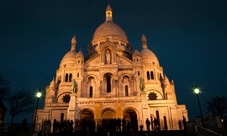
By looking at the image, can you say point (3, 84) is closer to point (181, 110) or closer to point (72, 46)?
point (72, 46)

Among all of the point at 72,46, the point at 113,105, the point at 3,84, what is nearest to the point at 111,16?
the point at 72,46

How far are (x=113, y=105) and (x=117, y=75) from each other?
21.7 feet

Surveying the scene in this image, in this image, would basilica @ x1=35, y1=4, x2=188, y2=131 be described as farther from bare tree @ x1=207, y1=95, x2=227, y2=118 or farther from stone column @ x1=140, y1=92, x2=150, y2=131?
bare tree @ x1=207, y1=95, x2=227, y2=118

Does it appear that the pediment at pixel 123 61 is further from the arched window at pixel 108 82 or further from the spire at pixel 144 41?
the spire at pixel 144 41

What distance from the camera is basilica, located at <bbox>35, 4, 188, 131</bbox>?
32.3 metres

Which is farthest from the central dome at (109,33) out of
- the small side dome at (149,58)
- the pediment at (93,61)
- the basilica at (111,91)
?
the pediment at (93,61)

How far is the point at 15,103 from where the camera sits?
34219 mm

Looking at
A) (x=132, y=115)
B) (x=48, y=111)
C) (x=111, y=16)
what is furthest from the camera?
(x=111, y=16)

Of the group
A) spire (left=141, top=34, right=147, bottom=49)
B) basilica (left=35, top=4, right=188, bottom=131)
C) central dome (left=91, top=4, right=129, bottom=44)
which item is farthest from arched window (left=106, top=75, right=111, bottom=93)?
spire (left=141, top=34, right=147, bottom=49)

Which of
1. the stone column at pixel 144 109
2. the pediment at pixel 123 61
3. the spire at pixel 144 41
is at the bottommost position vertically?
the stone column at pixel 144 109

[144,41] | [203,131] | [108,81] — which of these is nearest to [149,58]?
[144,41]

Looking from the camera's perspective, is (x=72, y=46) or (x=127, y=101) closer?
(x=127, y=101)

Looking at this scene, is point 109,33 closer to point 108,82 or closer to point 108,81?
point 108,81

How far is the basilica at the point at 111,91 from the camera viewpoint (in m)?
32.3
